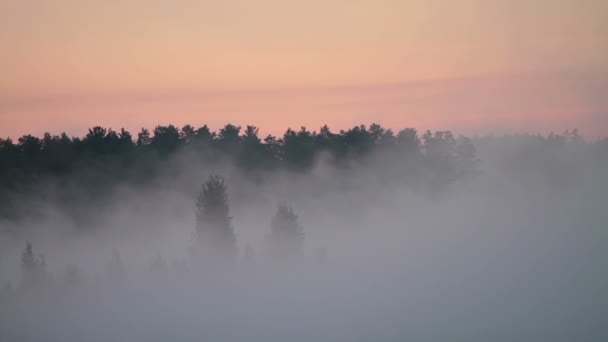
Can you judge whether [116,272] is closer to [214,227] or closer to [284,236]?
[214,227]

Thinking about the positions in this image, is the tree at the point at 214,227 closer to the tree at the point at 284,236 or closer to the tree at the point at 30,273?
the tree at the point at 284,236

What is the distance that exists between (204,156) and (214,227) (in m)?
28.5

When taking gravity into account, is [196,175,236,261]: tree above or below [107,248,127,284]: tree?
above

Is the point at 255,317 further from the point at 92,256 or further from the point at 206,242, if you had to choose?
the point at 92,256

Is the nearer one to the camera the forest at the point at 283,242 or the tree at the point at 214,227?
the forest at the point at 283,242

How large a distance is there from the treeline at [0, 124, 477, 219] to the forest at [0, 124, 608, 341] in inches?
6.1

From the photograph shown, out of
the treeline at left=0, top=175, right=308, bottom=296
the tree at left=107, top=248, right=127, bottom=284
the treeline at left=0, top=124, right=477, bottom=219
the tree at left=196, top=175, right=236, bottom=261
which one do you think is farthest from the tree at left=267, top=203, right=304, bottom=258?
the treeline at left=0, top=124, right=477, bottom=219

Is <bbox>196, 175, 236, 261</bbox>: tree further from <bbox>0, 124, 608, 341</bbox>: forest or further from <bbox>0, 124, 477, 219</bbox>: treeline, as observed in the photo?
<bbox>0, 124, 477, 219</bbox>: treeline

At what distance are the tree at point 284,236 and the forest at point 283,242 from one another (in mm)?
74

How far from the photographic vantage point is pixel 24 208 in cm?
4638

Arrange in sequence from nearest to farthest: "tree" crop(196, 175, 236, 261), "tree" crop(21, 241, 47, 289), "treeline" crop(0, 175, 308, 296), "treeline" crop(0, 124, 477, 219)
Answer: "tree" crop(21, 241, 47, 289) < "treeline" crop(0, 175, 308, 296) < "tree" crop(196, 175, 236, 261) < "treeline" crop(0, 124, 477, 219)

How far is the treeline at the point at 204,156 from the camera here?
48844 mm

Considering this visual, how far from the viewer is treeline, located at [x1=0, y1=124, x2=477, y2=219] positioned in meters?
48.8

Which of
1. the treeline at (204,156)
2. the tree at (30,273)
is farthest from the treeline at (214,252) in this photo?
the treeline at (204,156)
